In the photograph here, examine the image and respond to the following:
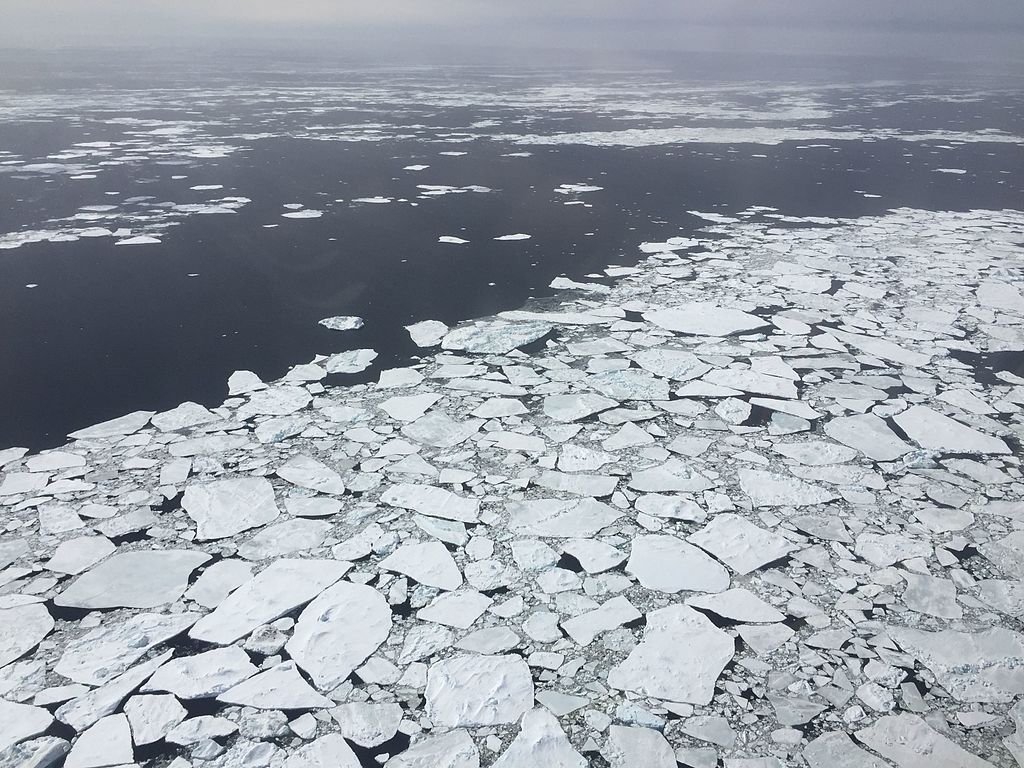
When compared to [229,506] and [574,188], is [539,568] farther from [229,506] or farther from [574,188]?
[574,188]

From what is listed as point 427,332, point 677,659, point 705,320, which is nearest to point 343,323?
point 427,332

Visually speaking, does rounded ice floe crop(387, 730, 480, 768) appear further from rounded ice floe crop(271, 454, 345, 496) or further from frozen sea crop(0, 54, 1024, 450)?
frozen sea crop(0, 54, 1024, 450)

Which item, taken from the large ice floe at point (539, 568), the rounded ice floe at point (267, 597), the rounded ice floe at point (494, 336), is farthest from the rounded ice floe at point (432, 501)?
the rounded ice floe at point (494, 336)

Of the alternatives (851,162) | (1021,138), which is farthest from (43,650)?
(1021,138)

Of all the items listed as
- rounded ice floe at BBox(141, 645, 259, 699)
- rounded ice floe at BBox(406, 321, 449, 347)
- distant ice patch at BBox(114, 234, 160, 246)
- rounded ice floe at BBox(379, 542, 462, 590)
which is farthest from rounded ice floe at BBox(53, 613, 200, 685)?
distant ice patch at BBox(114, 234, 160, 246)

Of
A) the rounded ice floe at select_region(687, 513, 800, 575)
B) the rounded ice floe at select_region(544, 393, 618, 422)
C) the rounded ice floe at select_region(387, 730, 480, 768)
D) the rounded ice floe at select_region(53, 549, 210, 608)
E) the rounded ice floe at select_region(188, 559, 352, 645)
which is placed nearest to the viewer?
the rounded ice floe at select_region(387, 730, 480, 768)

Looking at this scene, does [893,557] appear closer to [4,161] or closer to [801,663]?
[801,663]

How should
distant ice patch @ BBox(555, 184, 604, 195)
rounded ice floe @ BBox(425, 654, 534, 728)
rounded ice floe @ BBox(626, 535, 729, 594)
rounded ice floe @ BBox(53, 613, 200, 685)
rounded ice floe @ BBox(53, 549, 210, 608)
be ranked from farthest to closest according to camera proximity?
distant ice patch @ BBox(555, 184, 604, 195) < rounded ice floe @ BBox(626, 535, 729, 594) < rounded ice floe @ BBox(53, 549, 210, 608) < rounded ice floe @ BBox(53, 613, 200, 685) < rounded ice floe @ BBox(425, 654, 534, 728)
